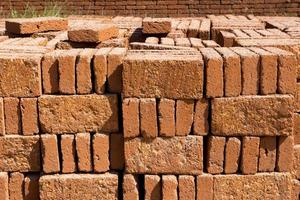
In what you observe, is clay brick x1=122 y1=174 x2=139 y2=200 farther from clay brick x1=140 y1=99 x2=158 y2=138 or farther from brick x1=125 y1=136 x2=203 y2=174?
clay brick x1=140 y1=99 x2=158 y2=138

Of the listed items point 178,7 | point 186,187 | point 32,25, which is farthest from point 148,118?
point 178,7

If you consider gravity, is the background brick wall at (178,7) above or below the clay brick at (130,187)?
above

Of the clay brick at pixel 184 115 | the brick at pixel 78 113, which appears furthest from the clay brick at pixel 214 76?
the brick at pixel 78 113

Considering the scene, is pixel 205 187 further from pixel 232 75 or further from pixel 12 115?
pixel 12 115

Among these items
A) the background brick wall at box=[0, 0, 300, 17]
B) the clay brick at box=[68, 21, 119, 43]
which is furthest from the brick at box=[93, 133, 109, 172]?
the background brick wall at box=[0, 0, 300, 17]

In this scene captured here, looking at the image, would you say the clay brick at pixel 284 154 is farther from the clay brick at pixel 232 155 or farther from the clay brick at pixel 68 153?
the clay brick at pixel 68 153

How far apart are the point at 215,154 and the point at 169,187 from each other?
484mm

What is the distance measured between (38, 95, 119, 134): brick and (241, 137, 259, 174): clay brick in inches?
44.0

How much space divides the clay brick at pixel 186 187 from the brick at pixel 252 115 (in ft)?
1.49

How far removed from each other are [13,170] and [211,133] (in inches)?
70.8

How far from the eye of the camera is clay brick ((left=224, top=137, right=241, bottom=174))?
3.81 metres

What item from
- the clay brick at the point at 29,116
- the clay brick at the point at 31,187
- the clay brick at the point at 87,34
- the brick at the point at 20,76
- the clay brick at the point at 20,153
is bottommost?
the clay brick at the point at 31,187

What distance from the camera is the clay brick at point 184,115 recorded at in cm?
373

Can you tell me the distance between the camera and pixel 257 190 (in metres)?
3.90
